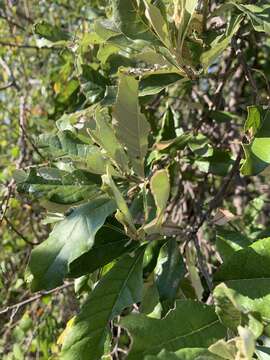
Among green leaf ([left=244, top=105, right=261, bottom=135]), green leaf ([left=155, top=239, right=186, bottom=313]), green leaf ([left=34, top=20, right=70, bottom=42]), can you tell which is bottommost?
green leaf ([left=155, top=239, right=186, bottom=313])

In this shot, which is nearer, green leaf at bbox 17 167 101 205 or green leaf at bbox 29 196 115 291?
green leaf at bbox 29 196 115 291

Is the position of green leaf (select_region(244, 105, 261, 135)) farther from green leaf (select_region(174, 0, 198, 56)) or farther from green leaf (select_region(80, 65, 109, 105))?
green leaf (select_region(80, 65, 109, 105))

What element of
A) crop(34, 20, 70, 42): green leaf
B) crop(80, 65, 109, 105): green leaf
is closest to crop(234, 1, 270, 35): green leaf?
crop(80, 65, 109, 105): green leaf

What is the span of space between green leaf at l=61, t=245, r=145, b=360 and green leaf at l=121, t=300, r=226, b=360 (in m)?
0.13

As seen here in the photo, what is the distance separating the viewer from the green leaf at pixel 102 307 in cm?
85

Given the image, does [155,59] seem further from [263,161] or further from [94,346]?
[94,346]

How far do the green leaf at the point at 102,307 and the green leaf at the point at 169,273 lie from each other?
0.06 m

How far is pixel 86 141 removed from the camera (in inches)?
43.1

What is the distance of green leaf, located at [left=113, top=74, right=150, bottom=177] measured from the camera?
88 centimetres

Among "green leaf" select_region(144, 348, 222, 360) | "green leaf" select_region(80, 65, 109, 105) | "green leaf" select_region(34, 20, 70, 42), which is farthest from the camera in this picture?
"green leaf" select_region(34, 20, 70, 42)

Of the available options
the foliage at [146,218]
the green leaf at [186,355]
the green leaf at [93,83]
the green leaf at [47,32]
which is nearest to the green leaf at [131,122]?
the foliage at [146,218]

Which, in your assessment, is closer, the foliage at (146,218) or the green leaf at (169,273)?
the foliage at (146,218)

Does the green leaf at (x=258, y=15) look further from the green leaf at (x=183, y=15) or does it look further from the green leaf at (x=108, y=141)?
the green leaf at (x=108, y=141)

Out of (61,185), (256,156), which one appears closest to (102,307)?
(61,185)
